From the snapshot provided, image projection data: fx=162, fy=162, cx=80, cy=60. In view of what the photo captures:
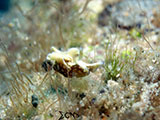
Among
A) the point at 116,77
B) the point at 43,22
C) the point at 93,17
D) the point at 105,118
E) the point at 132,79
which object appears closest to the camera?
the point at 105,118

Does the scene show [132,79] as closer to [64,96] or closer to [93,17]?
[64,96]

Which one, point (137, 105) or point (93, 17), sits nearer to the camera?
point (137, 105)

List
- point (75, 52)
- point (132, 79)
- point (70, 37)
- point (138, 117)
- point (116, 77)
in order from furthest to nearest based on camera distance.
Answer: point (70, 37) < point (75, 52) < point (116, 77) < point (132, 79) < point (138, 117)

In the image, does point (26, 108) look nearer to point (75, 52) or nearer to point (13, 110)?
point (13, 110)

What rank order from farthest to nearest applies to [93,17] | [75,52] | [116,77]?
[93,17] < [75,52] < [116,77]

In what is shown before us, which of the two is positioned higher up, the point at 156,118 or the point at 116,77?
the point at 116,77

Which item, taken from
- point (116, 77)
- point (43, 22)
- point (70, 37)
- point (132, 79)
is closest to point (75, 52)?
point (116, 77)

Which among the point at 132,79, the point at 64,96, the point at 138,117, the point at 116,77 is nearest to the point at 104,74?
the point at 116,77

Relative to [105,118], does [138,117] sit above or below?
below

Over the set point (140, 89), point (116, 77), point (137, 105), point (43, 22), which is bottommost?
point (137, 105)
